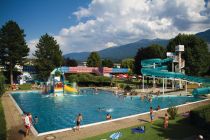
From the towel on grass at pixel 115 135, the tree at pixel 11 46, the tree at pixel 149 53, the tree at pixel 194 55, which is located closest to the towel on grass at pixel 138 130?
the towel on grass at pixel 115 135

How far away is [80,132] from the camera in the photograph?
17844 millimetres

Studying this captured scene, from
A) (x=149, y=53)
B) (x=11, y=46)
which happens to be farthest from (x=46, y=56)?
(x=149, y=53)

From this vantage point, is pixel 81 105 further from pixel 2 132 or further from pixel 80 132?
pixel 2 132

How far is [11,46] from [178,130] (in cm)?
5047

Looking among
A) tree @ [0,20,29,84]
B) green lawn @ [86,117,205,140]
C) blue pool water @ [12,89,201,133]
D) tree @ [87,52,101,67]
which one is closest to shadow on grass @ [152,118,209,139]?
green lawn @ [86,117,205,140]

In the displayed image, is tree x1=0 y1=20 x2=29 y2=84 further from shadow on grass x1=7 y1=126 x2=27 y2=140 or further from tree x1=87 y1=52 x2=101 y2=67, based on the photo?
shadow on grass x1=7 y1=126 x2=27 y2=140

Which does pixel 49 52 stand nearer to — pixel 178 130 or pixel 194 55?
pixel 194 55

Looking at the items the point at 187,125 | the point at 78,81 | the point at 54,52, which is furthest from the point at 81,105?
the point at 54,52

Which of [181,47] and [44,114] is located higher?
[181,47]

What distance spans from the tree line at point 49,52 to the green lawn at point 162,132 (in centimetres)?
3912

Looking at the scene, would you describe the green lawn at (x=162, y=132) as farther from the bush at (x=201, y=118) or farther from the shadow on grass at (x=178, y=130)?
the bush at (x=201, y=118)

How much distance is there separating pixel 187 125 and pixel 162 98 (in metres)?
21.6

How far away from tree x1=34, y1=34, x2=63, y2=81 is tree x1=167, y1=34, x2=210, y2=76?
33.0 m

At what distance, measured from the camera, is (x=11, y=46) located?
191 feet
